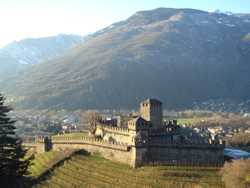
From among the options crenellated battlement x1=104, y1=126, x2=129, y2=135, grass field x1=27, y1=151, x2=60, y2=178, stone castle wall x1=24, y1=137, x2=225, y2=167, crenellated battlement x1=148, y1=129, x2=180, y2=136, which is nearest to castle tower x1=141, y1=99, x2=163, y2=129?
crenellated battlement x1=148, y1=129, x2=180, y2=136

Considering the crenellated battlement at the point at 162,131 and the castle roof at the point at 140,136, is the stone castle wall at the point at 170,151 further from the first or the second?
the crenellated battlement at the point at 162,131

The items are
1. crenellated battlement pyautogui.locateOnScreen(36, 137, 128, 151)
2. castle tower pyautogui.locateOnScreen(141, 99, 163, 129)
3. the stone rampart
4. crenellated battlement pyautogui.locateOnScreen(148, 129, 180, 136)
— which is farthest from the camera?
castle tower pyautogui.locateOnScreen(141, 99, 163, 129)

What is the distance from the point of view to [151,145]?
139 feet

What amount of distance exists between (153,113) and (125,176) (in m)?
14.5

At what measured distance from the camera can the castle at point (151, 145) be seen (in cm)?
4166

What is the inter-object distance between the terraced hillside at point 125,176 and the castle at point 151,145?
6.10 feet

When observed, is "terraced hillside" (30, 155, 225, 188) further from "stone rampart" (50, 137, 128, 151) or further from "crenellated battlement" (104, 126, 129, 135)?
"crenellated battlement" (104, 126, 129, 135)

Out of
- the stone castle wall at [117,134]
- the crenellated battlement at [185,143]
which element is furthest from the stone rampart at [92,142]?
the crenellated battlement at [185,143]

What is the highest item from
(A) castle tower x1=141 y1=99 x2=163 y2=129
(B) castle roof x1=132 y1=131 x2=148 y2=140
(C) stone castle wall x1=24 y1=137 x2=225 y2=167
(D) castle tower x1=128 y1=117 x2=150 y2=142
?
(A) castle tower x1=141 y1=99 x2=163 y2=129

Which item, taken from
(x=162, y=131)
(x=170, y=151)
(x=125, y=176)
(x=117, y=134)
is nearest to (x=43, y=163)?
(x=117, y=134)

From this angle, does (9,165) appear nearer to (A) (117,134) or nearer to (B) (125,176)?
(B) (125,176)

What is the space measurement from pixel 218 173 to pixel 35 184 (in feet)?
88.0

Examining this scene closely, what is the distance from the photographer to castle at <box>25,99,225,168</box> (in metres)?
41.7

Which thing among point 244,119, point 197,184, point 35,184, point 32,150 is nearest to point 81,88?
point 244,119
